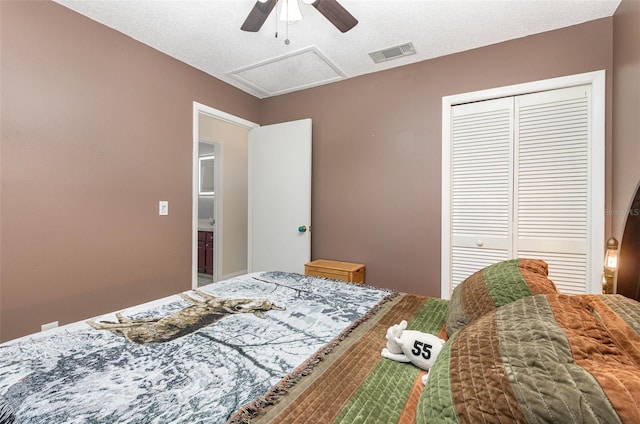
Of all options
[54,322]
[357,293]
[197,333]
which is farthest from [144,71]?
[357,293]

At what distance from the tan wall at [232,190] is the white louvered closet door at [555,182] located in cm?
360

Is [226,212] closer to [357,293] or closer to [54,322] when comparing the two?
[54,322]

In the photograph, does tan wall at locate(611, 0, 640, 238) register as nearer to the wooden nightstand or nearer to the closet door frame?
the closet door frame

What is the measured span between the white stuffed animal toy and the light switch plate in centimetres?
236

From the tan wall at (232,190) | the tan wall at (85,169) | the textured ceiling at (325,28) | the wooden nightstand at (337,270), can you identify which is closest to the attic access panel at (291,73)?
the textured ceiling at (325,28)

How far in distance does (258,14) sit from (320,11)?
38cm

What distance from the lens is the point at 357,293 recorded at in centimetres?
181

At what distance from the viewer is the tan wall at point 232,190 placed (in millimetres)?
4574

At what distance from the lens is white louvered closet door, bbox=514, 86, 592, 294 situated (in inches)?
89.4

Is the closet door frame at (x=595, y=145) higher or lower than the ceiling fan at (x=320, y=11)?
lower

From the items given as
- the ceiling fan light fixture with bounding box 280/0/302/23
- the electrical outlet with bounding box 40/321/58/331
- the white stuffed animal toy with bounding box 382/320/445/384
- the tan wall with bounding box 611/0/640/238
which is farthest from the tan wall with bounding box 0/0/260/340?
the tan wall with bounding box 611/0/640/238

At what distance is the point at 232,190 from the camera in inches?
188

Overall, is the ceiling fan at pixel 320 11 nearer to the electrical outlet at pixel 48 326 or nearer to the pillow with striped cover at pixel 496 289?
the pillow with striped cover at pixel 496 289

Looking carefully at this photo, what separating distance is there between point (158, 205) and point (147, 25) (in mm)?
1432
